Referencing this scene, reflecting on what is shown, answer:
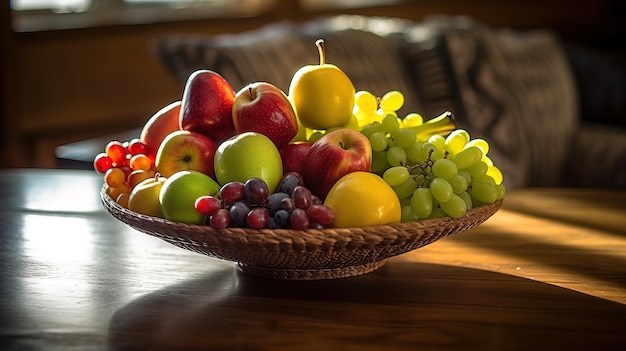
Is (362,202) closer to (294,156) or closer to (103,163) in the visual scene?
(294,156)

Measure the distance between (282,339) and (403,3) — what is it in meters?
3.65

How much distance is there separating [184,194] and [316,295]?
19 cm

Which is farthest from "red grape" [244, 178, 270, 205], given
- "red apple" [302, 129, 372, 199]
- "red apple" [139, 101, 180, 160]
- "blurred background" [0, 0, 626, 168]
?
"blurred background" [0, 0, 626, 168]

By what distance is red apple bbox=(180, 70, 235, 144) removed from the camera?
3.73 ft

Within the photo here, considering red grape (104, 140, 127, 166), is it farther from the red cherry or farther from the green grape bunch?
the green grape bunch

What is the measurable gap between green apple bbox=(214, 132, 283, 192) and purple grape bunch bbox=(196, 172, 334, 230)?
4 centimetres

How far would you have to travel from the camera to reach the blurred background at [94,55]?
284 centimetres

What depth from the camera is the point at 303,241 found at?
37.4 inches

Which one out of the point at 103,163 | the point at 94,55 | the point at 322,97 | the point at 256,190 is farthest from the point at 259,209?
the point at 94,55

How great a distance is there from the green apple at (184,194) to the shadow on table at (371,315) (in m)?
0.09

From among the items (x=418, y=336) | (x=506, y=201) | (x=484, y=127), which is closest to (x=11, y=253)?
(x=418, y=336)

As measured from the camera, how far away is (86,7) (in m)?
3.17

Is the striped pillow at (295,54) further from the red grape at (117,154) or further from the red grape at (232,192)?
the red grape at (232,192)

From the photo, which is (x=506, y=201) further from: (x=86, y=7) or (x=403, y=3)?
(x=403, y=3)
